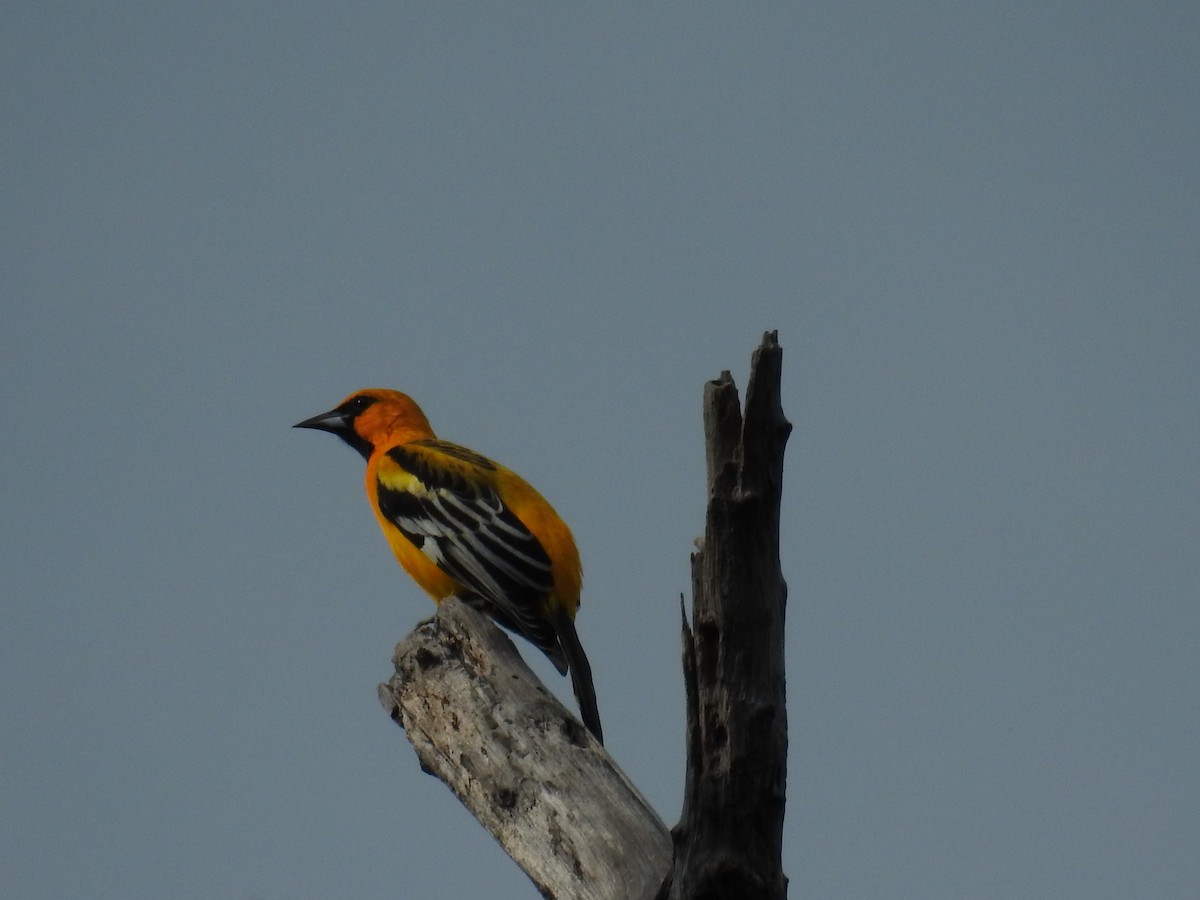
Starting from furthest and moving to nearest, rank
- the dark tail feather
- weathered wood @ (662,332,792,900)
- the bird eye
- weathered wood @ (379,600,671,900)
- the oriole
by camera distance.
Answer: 1. the bird eye
2. the oriole
3. the dark tail feather
4. weathered wood @ (379,600,671,900)
5. weathered wood @ (662,332,792,900)

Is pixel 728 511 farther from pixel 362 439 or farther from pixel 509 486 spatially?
pixel 362 439

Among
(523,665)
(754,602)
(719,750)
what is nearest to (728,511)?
(754,602)

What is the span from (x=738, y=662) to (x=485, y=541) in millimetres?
4058

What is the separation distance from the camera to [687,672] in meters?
4.48

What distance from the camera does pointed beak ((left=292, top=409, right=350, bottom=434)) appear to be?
10.8 metres

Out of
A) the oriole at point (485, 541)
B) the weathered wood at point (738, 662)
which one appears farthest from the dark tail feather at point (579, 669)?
the weathered wood at point (738, 662)

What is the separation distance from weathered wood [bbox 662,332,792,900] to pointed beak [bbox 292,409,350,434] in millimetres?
6792

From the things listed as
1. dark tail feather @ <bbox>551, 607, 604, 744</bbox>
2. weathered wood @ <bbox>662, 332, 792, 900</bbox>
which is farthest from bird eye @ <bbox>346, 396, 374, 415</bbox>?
weathered wood @ <bbox>662, 332, 792, 900</bbox>

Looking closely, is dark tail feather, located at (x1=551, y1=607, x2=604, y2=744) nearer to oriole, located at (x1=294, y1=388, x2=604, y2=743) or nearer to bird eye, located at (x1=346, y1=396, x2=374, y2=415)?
oriole, located at (x1=294, y1=388, x2=604, y2=743)

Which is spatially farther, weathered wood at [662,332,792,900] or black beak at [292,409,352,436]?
black beak at [292,409,352,436]

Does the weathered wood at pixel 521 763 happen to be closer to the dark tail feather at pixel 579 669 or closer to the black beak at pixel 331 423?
the dark tail feather at pixel 579 669

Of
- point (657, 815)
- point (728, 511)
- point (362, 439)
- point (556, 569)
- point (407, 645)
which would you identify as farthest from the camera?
point (362, 439)

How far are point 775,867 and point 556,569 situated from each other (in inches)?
154

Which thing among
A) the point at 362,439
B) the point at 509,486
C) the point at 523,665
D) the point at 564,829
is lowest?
the point at 564,829
